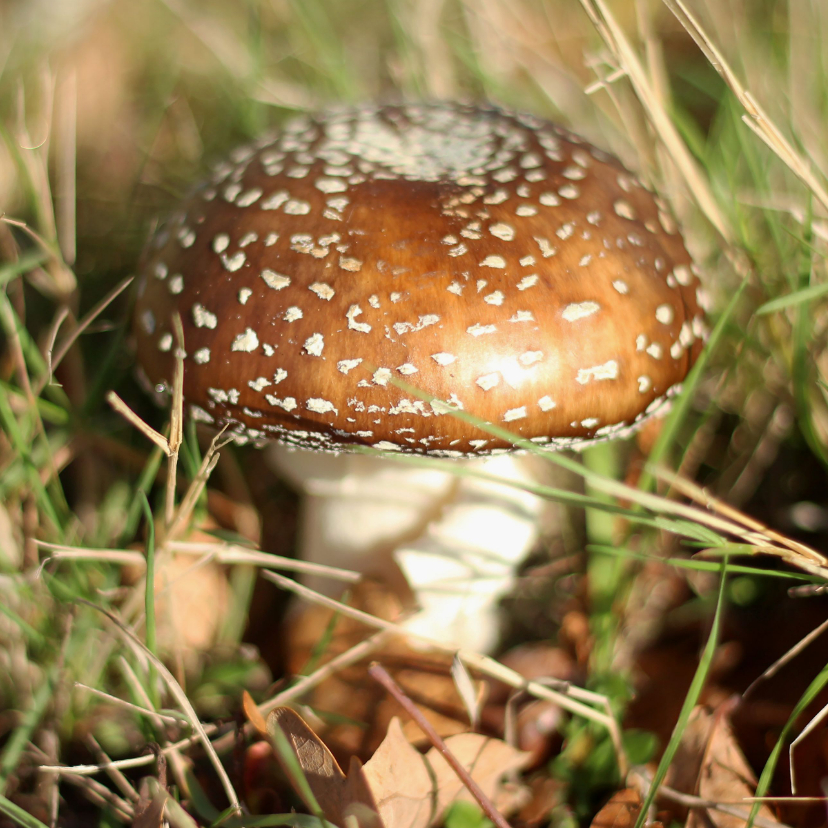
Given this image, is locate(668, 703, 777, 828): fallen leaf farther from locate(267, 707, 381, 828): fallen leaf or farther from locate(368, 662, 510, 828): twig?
locate(267, 707, 381, 828): fallen leaf

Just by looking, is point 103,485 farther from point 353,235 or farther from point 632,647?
point 632,647

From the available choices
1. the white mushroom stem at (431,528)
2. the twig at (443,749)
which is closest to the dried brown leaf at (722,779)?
the twig at (443,749)

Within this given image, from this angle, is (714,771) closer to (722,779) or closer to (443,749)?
(722,779)

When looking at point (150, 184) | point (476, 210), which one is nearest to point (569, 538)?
point (476, 210)

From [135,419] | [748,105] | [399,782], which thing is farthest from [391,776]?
[748,105]

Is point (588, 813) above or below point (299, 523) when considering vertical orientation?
below

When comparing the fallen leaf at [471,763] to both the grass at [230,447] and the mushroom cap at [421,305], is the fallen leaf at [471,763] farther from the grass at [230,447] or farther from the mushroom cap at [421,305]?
the mushroom cap at [421,305]
